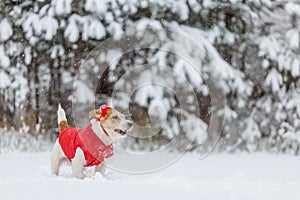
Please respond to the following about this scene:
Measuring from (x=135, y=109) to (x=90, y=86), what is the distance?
0.85 metres

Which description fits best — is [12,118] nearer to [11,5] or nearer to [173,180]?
[11,5]

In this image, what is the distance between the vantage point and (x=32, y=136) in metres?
8.36

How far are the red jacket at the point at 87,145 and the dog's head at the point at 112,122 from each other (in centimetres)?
15

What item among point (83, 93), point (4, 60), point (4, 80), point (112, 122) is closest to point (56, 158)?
point (112, 122)

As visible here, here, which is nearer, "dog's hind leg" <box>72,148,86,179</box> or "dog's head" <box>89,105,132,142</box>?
"dog's hind leg" <box>72,148,86,179</box>

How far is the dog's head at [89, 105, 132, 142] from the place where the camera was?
17.6 feet

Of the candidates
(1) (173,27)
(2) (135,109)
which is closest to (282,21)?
(1) (173,27)

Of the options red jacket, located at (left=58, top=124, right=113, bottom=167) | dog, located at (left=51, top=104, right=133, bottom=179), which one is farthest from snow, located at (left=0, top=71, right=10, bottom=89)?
red jacket, located at (left=58, top=124, right=113, bottom=167)

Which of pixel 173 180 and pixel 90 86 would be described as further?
pixel 90 86

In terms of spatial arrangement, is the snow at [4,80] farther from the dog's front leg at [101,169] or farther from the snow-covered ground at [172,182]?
the dog's front leg at [101,169]

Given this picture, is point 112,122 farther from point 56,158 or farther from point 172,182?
point 172,182

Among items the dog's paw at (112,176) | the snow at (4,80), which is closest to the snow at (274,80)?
the dog's paw at (112,176)

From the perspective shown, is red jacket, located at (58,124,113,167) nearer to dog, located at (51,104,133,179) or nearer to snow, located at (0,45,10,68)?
dog, located at (51,104,133,179)

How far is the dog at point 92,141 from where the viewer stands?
5.21 meters
